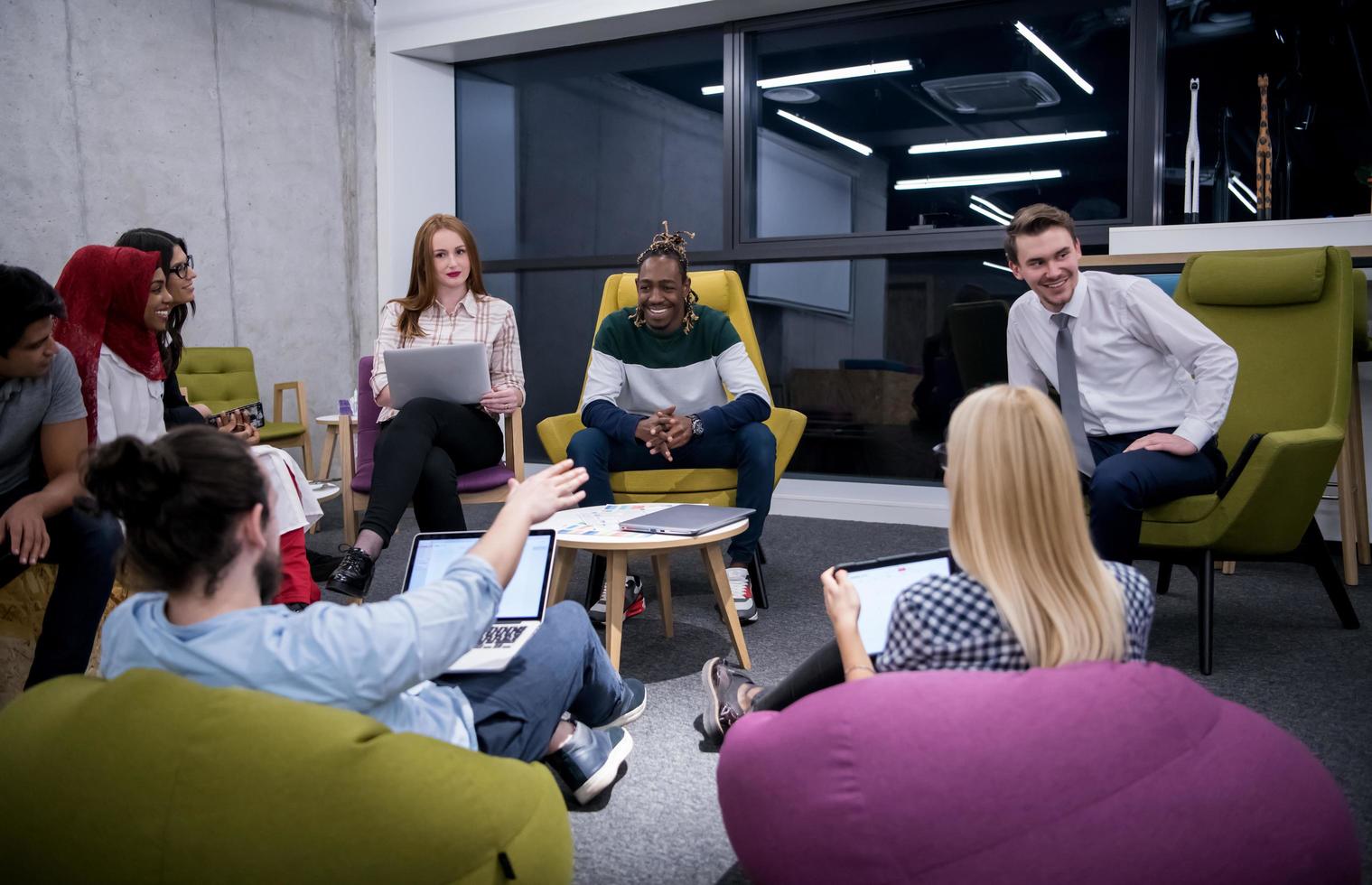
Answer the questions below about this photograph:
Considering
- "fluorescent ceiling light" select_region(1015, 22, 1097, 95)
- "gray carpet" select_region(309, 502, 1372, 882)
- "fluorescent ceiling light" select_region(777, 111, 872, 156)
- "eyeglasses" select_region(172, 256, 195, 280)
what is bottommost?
"gray carpet" select_region(309, 502, 1372, 882)

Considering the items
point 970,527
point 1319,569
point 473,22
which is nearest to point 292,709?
point 970,527

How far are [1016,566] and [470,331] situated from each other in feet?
8.40

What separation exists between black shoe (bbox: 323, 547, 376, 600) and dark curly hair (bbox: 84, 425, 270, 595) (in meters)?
1.43

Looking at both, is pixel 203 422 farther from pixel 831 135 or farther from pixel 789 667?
pixel 831 135

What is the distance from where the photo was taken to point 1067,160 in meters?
4.48

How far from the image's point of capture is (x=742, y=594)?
120 inches

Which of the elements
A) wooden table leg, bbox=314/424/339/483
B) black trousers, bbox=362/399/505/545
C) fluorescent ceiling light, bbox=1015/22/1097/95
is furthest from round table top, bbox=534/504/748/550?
wooden table leg, bbox=314/424/339/483

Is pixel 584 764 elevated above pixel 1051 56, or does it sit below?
below

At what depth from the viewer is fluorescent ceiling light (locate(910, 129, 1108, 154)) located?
175 inches

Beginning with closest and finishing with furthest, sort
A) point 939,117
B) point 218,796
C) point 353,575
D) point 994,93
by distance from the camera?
point 218,796, point 353,575, point 994,93, point 939,117

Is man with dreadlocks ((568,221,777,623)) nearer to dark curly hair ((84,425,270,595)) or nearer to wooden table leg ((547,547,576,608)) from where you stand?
wooden table leg ((547,547,576,608))

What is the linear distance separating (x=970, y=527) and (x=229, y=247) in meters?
4.81

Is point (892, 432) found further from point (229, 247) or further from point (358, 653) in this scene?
point (358, 653)

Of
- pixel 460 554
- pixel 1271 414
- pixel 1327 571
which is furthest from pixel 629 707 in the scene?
pixel 1271 414
